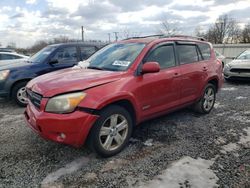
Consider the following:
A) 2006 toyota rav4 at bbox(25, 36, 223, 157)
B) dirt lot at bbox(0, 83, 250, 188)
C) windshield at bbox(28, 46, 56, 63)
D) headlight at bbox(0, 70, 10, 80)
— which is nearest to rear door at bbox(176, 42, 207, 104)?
2006 toyota rav4 at bbox(25, 36, 223, 157)

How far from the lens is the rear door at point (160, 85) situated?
3.92 metres

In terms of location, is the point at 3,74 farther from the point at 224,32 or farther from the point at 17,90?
the point at 224,32

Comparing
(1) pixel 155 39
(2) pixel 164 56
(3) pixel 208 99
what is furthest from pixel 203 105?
(1) pixel 155 39

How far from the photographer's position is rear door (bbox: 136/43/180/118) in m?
3.92

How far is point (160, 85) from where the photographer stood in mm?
4168

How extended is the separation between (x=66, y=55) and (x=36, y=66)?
97 cm

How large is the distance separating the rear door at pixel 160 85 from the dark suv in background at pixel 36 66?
11.5 ft

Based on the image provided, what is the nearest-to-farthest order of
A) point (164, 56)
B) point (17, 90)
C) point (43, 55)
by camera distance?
1. point (164, 56)
2. point (17, 90)
3. point (43, 55)

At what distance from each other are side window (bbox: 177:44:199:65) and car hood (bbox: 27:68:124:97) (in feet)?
5.37

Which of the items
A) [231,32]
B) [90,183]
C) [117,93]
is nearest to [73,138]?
[90,183]

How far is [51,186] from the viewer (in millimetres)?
2918

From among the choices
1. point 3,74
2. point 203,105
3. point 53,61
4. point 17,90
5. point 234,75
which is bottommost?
point 203,105

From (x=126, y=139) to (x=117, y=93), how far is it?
0.79 m

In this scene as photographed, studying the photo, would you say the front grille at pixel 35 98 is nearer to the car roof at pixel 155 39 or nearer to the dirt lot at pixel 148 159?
the dirt lot at pixel 148 159
